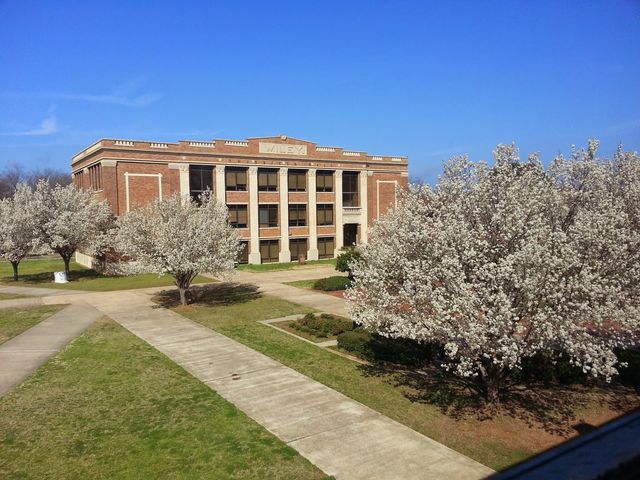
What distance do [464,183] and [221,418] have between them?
8095 millimetres

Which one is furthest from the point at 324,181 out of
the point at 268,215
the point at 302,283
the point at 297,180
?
the point at 302,283

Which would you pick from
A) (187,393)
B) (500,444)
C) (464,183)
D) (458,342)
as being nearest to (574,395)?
(500,444)

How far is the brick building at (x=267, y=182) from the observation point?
135 ft

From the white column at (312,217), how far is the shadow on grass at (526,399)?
3581 cm

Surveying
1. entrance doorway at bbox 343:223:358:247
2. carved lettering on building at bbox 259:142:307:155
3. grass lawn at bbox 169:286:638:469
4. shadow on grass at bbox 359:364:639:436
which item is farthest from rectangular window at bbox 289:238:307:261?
shadow on grass at bbox 359:364:639:436

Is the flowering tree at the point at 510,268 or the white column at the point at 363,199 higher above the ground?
the white column at the point at 363,199

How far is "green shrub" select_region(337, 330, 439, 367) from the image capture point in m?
15.8

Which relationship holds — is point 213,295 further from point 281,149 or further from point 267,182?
point 281,149

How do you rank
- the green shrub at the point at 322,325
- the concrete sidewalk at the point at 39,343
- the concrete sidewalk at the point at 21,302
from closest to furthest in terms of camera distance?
the concrete sidewalk at the point at 39,343
the green shrub at the point at 322,325
the concrete sidewalk at the point at 21,302

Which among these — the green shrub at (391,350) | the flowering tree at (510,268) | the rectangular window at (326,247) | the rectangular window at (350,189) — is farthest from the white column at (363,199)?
the flowering tree at (510,268)

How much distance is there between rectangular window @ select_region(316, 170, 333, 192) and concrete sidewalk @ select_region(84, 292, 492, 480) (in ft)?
109

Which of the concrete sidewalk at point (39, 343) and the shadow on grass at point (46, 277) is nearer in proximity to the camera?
the concrete sidewalk at point (39, 343)

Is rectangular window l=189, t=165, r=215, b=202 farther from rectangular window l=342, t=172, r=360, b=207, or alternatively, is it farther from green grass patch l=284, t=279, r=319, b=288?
rectangular window l=342, t=172, r=360, b=207

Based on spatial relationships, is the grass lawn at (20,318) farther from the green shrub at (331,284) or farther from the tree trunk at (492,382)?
the tree trunk at (492,382)
